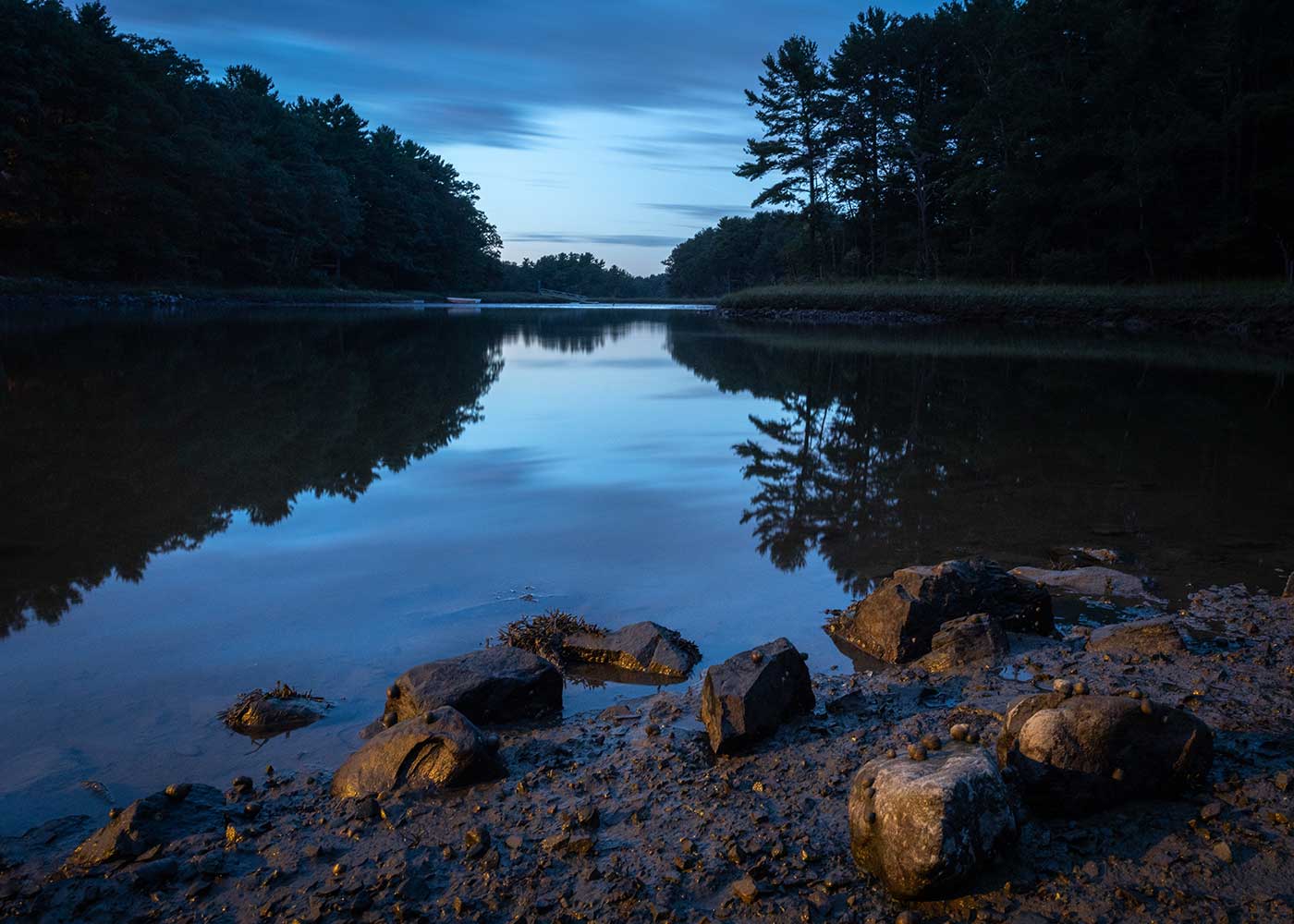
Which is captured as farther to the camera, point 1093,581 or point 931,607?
point 1093,581

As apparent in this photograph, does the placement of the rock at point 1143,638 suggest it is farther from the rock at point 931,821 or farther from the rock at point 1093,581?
the rock at point 931,821

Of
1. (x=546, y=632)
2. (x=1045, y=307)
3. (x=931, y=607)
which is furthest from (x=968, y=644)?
(x=1045, y=307)

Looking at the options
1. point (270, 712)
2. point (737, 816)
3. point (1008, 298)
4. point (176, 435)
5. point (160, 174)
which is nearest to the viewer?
point (737, 816)

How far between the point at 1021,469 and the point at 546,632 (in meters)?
6.82

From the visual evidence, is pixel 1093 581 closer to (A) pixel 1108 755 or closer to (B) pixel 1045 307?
(A) pixel 1108 755

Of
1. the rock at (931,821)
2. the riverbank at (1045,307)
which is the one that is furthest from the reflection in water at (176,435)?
the riverbank at (1045,307)

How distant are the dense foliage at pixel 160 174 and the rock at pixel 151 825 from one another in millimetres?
51024

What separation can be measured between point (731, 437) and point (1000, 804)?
9.56 m

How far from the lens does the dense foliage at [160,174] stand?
149 feet

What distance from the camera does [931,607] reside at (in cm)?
498

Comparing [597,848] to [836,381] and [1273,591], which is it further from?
[836,381]

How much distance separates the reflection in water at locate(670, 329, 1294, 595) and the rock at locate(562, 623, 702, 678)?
172cm

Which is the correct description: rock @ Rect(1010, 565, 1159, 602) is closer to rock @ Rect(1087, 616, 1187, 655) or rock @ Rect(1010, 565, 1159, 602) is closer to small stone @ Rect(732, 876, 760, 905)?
rock @ Rect(1087, 616, 1187, 655)

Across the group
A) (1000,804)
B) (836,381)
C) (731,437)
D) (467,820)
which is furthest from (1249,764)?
(836,381)
